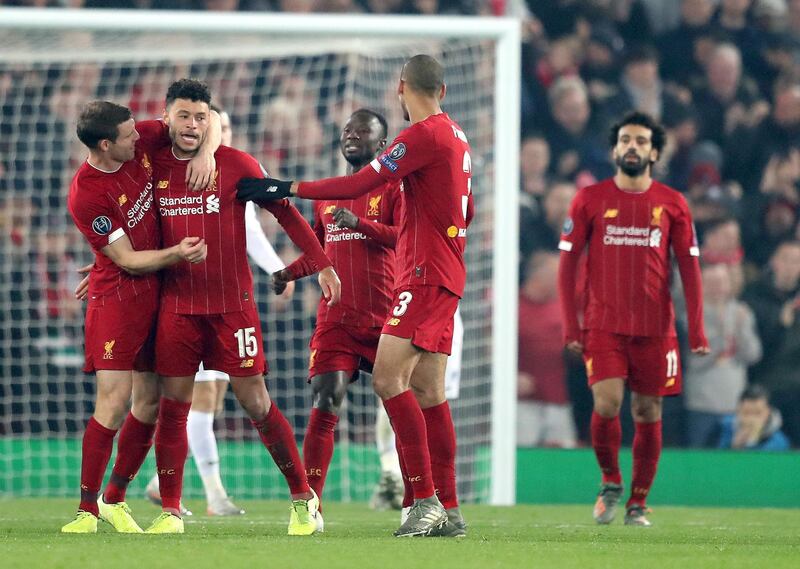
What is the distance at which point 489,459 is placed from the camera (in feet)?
31.0

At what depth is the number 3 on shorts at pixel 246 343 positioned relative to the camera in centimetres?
559

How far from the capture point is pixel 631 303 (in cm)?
718

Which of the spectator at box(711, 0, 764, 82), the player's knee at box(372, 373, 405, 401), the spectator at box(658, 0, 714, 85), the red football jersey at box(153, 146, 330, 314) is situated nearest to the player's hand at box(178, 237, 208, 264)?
the red football jersey at box(153, 146, 330, 314)

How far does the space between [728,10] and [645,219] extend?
5.52 meters

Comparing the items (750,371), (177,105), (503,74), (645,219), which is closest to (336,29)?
(503,74)

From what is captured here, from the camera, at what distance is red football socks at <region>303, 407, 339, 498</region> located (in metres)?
6.17

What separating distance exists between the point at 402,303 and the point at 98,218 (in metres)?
1.25

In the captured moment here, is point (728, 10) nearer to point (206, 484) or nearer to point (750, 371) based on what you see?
point (750, 371)

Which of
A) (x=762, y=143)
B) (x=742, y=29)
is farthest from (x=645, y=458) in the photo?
(x=742, y=29)

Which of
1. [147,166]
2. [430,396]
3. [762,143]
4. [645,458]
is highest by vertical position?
[762,143]

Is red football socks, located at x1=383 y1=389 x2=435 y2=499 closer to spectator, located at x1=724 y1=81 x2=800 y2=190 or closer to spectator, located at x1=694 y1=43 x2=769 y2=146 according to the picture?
spectator, located at x1=724 y1=81 x2=800 y2=190

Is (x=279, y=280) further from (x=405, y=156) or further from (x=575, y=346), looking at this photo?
(x=575, y=346)

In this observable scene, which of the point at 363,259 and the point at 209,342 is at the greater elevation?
the point at 363,259

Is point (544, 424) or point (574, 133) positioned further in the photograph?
point (574, 133)
